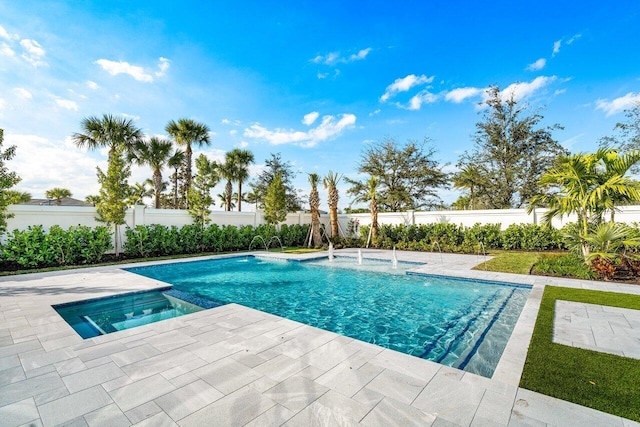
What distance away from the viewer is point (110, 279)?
724 cm

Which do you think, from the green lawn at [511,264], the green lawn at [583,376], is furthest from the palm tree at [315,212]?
the green lawn at [583,376]

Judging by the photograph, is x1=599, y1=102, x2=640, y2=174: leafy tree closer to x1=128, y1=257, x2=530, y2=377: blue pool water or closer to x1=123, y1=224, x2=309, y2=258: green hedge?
x1=128, y1=257, x2=530, y2=377: blue pool water

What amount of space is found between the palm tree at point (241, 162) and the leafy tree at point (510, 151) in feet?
50.2

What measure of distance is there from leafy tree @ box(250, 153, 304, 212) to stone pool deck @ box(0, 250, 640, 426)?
66.6 feet

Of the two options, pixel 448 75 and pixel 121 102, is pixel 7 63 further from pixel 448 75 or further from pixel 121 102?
pixel 448 75

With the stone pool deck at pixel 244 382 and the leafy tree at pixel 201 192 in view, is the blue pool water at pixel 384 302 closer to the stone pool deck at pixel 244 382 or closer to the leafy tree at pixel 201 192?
the stone pool deck at pixel 244 382

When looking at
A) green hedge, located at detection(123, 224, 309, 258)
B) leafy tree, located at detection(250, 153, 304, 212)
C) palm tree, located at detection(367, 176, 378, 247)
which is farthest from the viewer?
leafy tree, located at detection(250, 153, 304, 212)

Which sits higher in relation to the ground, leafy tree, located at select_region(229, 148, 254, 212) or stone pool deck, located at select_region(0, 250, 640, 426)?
leafy tree, located at select_region(229, 148, 254, 212)

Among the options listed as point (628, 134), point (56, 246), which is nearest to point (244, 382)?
point (56, 246)

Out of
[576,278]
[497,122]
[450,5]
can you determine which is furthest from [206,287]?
[497,122]

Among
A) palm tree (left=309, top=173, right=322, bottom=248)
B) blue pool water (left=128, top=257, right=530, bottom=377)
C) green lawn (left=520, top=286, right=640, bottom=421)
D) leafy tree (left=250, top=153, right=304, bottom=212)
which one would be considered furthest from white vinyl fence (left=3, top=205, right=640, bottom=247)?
green lawn (left=520, top=286, right=640, bottom=421)

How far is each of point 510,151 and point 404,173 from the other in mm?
6511

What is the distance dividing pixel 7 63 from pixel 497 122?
22.2 m

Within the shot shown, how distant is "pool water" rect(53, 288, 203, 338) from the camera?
14.6 ft
